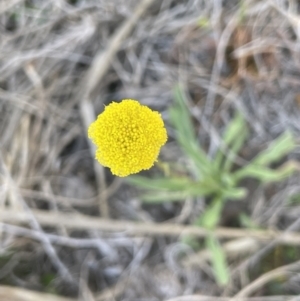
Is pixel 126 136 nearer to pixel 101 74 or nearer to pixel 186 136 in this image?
pixel 186 136

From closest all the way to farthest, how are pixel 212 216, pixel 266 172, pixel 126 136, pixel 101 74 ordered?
pixel 126 136 → pixel 266 172 → pixel 212 216 → pixel 101 74

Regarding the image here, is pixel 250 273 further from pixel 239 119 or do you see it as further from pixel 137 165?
pixel 137 165

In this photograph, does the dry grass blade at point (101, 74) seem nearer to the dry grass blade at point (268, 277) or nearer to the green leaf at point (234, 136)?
the green leaf at point (234, 136)

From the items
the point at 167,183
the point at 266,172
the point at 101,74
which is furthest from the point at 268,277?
the point at 101,74

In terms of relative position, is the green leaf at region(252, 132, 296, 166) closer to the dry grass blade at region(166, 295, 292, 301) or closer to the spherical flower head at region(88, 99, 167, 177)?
the dry grass blade at region(166, 295, 292, 301)

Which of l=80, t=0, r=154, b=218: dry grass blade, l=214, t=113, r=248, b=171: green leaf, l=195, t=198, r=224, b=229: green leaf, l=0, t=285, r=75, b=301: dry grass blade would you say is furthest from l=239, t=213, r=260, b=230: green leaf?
l=0, t=285, r=75, b=301: dry grass blade

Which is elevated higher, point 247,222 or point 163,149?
point 163,149
